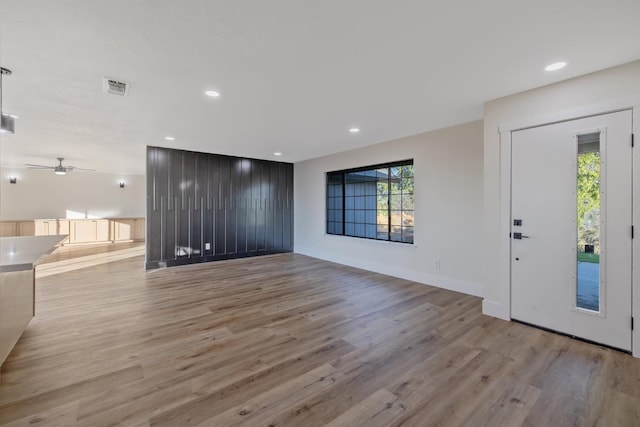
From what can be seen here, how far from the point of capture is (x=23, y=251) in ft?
8.22

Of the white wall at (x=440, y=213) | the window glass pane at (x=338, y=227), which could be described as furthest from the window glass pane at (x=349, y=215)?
the white wall at (x=440, y=213)

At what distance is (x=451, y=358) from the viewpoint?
2.29 m

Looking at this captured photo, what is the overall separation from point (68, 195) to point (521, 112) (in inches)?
473

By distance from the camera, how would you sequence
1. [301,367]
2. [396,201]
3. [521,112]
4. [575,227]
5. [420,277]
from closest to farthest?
[301,367]
[575,227]
[521,112]
[420,277]
[396,201]

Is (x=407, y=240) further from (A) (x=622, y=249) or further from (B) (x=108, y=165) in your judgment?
(B) (x=108, y=165)

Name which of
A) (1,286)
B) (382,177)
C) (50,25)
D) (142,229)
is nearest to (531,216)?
(382,177)

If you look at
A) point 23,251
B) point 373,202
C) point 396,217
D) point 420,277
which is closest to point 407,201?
point 396,217

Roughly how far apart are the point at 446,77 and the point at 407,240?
9.57 feet

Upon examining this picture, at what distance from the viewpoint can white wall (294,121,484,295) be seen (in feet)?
12.9

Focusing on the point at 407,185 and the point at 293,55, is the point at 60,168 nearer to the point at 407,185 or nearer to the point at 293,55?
the point at 293,55

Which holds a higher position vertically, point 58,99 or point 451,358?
point 58,99

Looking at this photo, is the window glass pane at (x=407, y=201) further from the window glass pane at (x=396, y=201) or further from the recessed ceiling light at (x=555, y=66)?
the recessed ceiling light at (x=555, y=66)

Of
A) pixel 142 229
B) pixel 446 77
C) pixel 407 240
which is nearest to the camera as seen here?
pixel 446 77

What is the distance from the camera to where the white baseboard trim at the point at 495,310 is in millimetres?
3040
